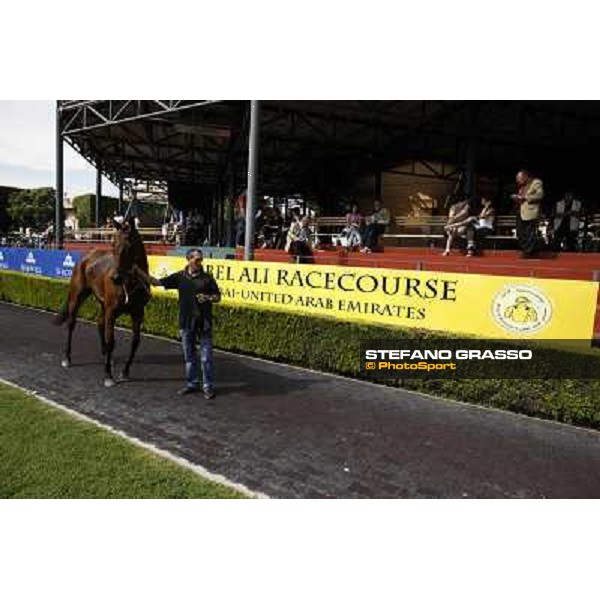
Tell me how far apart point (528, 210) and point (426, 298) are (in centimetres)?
358

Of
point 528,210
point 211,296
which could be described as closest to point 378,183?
point 528,210

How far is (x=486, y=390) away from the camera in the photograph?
7117 mm

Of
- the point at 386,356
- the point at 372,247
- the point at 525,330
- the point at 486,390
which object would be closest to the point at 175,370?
the point at 386,356

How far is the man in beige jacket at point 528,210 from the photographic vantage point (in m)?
9.87

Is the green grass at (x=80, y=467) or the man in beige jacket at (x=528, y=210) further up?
the man in beige jacket at (x=528, y=210)

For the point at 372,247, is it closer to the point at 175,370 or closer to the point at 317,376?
the point at 317,376

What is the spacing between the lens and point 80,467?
4734mm

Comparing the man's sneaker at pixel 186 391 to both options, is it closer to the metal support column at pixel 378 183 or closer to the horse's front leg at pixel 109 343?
the horse's front leg at pixel 109 343

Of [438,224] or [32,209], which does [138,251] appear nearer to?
[438,224]

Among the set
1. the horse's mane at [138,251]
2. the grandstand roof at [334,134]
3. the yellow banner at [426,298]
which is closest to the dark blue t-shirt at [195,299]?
the horse's mane at [138,251]

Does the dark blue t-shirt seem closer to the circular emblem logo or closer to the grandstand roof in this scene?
the circular emblem logo

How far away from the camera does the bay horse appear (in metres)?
7.21

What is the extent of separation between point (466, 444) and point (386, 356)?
2725 millimetres

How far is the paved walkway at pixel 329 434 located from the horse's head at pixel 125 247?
172cm
